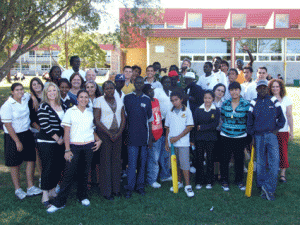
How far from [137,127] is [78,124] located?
3.21 feet

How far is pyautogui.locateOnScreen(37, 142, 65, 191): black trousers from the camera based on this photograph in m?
4.34

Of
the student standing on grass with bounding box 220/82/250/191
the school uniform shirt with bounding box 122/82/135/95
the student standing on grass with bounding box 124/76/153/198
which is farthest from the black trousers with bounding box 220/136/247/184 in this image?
the school uniform shirt with bounding box 122/82/135/95

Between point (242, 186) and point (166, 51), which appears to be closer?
point (242, 186)

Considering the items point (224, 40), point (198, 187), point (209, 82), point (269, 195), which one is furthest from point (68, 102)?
point (224, 40)

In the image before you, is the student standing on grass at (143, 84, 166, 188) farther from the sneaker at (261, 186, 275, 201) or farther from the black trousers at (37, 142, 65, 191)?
the sneaker at (261, 186, 275, 201)

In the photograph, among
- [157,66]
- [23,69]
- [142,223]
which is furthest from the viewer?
[23,69]

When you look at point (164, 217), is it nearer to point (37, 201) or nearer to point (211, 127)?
point (211, 127)

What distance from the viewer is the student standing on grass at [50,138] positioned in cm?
430

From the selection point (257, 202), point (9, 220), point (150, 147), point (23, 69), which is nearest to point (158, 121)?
point (150, 147)

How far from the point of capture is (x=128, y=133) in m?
4.92

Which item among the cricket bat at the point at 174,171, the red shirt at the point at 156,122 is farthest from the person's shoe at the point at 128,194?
the red shirt at the point at 156,122

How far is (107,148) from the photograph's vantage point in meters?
4.75

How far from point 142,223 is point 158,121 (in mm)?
1768

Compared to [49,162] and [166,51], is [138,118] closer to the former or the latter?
[49,162]
